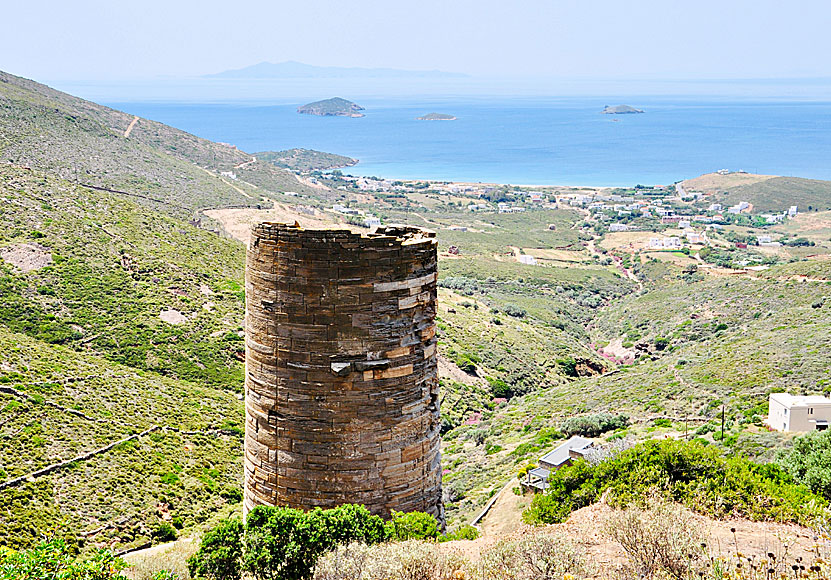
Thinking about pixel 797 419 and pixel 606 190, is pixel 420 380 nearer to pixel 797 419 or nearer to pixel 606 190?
pixel 797 419

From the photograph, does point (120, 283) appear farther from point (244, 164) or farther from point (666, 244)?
point (244, 164)

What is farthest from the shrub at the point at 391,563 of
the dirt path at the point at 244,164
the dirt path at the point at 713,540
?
the dirt path at the point at 244,164

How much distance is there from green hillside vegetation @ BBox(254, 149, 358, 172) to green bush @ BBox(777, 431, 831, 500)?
14094cm

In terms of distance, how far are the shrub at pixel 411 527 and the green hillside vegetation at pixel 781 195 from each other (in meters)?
110

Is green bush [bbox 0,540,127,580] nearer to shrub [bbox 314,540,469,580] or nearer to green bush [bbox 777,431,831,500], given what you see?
shrub [bbox 314,540,469,580]

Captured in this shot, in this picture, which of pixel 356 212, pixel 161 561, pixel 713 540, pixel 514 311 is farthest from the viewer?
pixel 356 212

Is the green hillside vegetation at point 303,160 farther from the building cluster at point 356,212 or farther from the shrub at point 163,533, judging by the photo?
the shrub at point 163,533

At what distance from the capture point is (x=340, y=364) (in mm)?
7535

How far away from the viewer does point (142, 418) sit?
22.3 m

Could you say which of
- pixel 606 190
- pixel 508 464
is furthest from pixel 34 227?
pixel 606 190

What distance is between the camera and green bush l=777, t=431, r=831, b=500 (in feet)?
38.7

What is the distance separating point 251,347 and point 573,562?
13.1 feet

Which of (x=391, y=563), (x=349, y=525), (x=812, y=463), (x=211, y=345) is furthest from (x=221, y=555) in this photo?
Result: (x=211, y=345)

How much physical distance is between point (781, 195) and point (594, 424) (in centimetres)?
10106
